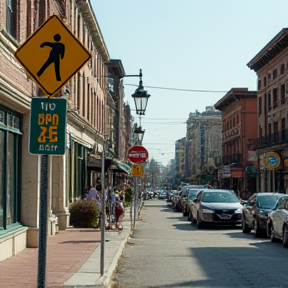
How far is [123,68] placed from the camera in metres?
65.2

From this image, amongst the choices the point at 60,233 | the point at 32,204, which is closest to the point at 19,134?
the point at 32,204

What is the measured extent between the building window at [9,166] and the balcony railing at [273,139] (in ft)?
119

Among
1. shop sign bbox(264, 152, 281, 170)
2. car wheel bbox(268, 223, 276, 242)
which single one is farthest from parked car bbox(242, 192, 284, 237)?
shop sign bbox(264, 152, 281, 170)

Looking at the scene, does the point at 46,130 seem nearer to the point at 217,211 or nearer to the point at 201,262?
the point at 201,262

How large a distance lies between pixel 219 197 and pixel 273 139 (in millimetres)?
27165

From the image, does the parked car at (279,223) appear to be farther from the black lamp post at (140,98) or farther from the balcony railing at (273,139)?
the balcony railing at (273,139)

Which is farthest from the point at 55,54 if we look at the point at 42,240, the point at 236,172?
the point at 236,172

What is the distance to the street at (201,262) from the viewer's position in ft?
36.3

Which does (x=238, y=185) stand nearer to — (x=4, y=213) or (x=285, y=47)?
(x=285, y=47)

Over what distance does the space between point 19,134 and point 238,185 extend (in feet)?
192

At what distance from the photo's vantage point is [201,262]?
45.1ft

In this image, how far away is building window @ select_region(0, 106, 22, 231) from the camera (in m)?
13.5

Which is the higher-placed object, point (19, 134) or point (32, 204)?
point (19, 134)

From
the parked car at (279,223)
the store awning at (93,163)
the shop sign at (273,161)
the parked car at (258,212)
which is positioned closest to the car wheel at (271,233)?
the parked car at (279,223)
